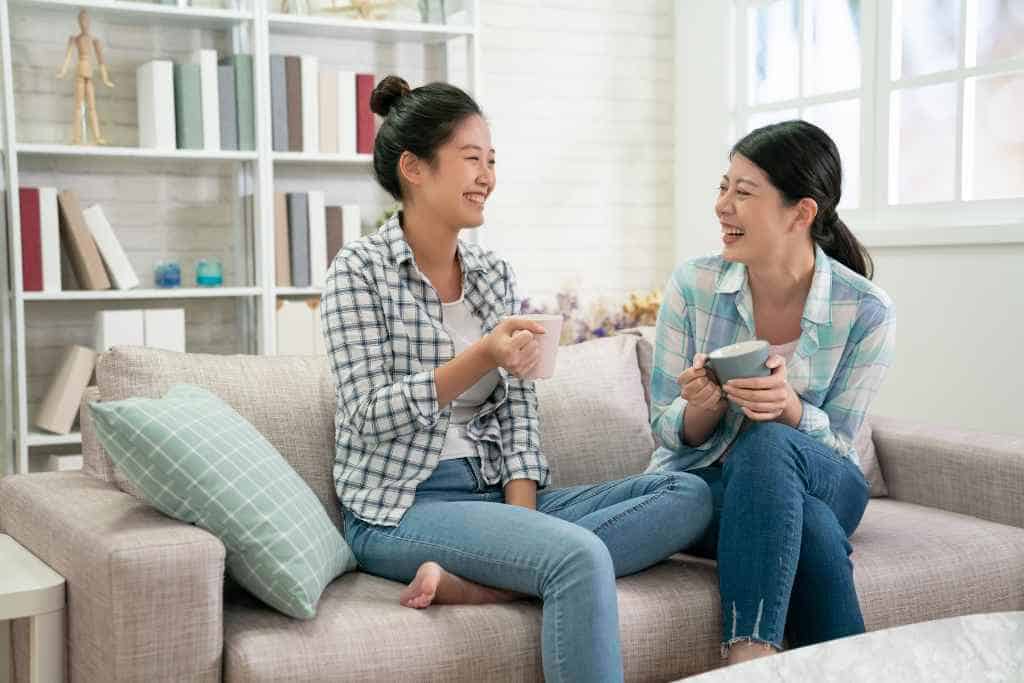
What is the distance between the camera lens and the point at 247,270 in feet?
13.1

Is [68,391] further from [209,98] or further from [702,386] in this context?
[702,386]

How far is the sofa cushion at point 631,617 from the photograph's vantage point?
1.67 meters

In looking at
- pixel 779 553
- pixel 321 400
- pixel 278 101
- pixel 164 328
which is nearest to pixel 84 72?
pixel 278 101

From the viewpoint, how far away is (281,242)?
3.87 meters

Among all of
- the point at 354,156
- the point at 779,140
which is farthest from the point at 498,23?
the point at 779,140

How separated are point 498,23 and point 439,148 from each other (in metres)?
2.54

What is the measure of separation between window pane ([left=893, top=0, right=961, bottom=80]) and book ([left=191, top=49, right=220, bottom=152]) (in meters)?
2.15

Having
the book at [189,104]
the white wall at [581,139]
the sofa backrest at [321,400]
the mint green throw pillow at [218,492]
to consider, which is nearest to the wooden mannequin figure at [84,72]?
the book at [189,104]

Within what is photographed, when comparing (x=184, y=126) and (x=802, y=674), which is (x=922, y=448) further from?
(x=184, y=126)

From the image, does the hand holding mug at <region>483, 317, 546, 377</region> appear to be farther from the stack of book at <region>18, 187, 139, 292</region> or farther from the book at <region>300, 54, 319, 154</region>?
the book at <region>300, 54, 319, 154</region>

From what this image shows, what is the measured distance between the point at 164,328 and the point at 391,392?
1.95 m

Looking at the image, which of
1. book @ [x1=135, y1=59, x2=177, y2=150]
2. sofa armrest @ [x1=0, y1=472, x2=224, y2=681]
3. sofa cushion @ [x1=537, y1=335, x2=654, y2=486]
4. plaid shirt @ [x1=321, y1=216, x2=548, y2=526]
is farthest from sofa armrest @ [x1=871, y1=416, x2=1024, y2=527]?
book @ [x1=135, y1=59, x2=177, y2=150]

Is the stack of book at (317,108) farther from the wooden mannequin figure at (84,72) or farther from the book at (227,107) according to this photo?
the wooden mannequin figure at (84,72)

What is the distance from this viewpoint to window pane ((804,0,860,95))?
402cm
